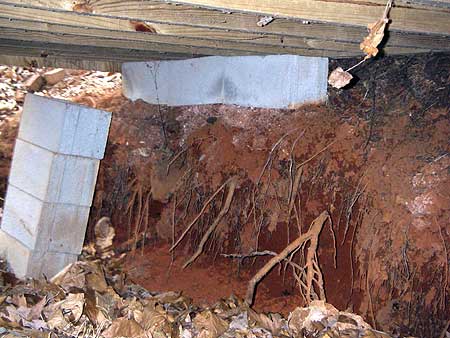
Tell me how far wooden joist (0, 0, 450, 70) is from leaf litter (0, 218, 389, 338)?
2.00 m

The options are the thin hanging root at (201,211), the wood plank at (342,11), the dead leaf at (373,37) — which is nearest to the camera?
the dead leaf at (373,37)

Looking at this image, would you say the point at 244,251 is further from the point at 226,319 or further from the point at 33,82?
the point at 33,82

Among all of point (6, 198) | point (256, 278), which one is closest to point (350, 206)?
point (256, 278)

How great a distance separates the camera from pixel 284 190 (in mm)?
4676

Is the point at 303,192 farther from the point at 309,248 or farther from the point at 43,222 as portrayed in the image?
the point at 43,222

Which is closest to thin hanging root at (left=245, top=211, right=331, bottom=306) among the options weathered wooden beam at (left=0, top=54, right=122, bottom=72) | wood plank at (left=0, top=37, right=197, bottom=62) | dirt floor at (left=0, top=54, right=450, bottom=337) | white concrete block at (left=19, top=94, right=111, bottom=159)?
dirt floor at (left=0, top=54, right=450, bottom=337)

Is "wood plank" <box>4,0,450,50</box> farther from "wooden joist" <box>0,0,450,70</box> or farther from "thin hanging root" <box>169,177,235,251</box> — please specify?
"thin hanging root" <box>169,177,235,251</box>

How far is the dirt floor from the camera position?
3.94 m

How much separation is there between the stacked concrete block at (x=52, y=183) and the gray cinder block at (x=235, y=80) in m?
1.04

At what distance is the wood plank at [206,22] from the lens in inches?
119

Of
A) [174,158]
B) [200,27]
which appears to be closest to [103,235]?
[174,158]

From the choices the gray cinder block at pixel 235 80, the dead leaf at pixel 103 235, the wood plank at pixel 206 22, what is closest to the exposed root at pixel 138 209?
the dead leaf at pixel 103 235

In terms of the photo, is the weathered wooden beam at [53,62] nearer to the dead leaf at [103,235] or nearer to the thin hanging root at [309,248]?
the dead leaf at [103,235]

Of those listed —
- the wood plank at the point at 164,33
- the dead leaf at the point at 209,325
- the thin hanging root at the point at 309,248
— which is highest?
the wood plank at the point at 164,33
